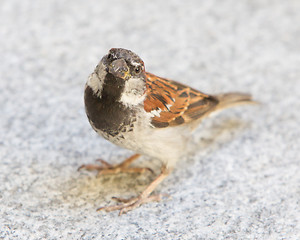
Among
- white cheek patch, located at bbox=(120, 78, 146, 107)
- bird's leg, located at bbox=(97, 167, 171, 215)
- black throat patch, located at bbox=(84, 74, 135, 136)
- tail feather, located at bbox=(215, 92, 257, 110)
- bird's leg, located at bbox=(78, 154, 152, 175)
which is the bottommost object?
bird's leg, located at bbox=(97, 167, 171, 215)

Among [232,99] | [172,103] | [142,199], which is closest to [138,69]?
[172,103]

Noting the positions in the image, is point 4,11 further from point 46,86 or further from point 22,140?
point 22,140

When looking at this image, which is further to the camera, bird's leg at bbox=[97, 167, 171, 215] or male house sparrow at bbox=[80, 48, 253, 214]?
bird's leg at bbox=[97, 167, 171, 215]

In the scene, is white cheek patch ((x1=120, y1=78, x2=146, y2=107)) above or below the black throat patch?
above

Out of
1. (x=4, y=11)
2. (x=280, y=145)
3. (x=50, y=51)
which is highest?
(x=4, y=11)

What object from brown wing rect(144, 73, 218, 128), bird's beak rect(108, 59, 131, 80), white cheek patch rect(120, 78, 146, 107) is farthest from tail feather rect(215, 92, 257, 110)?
bird's beak rect(108, 59, 131, 80)

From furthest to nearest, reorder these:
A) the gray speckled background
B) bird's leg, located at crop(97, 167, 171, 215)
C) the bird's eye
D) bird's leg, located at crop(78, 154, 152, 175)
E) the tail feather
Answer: the tail feather < bird's leg, located at crop(78, 154, 152, 175) < bird's leg, located at crop(97, 167, 171, 215) < the gray speckled background < the bird's eye

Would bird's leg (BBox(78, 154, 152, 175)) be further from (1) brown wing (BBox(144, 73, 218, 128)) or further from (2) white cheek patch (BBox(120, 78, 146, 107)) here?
(2) white cheek patch (BBox(120, 78, 146, 107))

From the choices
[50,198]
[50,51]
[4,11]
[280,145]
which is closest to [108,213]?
[50,198]
